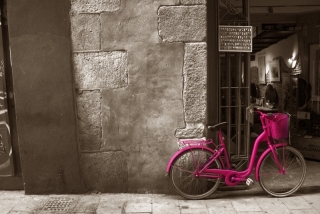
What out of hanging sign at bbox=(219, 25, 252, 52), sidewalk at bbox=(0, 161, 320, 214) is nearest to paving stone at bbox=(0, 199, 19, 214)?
sidewalk at bbox=(0, 161, 320, 214)

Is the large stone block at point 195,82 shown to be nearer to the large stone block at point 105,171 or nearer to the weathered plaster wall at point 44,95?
the large stone block at point 105,171

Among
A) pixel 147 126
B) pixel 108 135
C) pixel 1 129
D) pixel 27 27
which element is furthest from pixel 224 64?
pixel 1 129

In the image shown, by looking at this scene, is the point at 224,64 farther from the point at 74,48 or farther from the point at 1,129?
the point at 1,129

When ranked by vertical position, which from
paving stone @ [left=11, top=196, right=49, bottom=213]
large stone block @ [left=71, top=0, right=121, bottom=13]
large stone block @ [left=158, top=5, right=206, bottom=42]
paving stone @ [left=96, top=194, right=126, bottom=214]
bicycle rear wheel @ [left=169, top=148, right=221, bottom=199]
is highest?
large stone block @ [left=71, top=0, right=121, bottom=13]

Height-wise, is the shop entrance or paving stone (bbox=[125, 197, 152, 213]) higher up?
the shop entrance

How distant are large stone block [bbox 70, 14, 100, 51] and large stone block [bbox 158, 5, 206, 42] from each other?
0.83 meters

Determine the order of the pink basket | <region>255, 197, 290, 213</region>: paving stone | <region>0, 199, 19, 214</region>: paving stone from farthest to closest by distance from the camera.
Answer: the pink basket < <region>0, 199, 19, 214</region>: paving stone < <region>255, 197, 290, 213</region>: paving stone

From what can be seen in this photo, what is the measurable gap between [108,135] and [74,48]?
4.03 feet

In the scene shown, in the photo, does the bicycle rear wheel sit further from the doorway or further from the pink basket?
the doorway

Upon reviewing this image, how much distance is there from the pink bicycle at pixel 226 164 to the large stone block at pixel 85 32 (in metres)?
1.75

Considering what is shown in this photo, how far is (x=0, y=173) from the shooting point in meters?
4.69

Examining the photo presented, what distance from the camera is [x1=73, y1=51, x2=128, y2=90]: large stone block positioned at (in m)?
4.36

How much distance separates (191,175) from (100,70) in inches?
71.5

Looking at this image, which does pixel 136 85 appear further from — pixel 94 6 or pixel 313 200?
pixel 313 200
